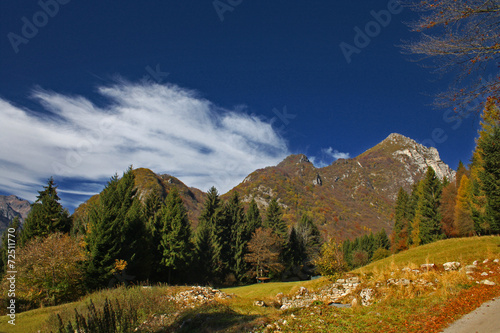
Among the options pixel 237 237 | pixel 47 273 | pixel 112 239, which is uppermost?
pixel 112 239

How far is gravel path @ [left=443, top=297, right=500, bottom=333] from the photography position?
626 cm

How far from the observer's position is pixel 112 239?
22.3 meters

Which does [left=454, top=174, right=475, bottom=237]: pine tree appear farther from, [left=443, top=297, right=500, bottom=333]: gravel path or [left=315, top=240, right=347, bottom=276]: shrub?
[left=443, top=297, right=500, bottom=333]: gravel path

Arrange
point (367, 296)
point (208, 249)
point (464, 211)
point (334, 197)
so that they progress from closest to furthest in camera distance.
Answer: point (367, 296)
point (464, 211)
point (208, 249)
point (334, 197)

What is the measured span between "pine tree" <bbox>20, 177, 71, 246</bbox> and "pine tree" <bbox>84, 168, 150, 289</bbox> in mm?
11094

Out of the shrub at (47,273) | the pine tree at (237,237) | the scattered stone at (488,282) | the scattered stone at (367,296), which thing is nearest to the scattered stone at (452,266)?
the scattered stone at (488,282)

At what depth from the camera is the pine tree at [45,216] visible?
31252 millimetres

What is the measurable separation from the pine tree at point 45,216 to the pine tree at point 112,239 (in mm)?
11094

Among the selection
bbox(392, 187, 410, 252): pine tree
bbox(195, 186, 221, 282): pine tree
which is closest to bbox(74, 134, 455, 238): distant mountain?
bbox(392, 187, 410, 252): pine tree

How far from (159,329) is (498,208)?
102 ft

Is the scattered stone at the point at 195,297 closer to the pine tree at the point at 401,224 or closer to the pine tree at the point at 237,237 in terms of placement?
the pine tree at the point at 237,237

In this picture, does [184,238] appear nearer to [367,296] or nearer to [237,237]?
[237,237]

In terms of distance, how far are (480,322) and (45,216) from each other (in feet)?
135

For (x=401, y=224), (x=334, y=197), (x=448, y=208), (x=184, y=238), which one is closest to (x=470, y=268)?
(x=184, y=238)
